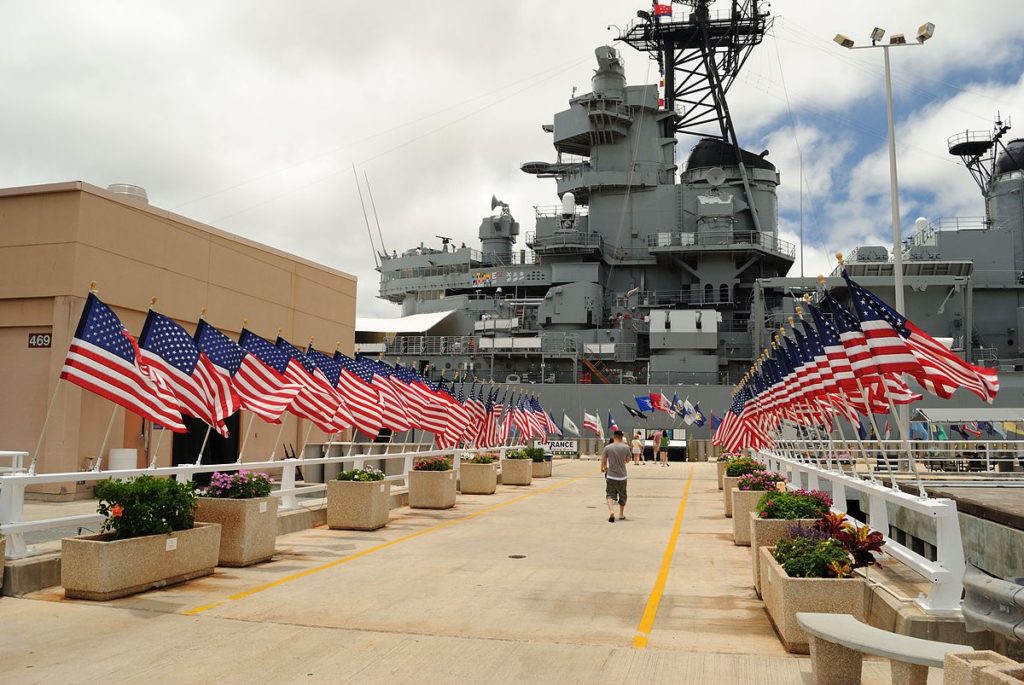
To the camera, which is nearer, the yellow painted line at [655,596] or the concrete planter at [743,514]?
the yellow painted line at [655,596]

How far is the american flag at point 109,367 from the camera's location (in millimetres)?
9789

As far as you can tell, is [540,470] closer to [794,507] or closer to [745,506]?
[745,506]

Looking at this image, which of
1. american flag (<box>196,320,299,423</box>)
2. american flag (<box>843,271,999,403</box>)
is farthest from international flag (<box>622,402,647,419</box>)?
american flag (<box>196,320,299,423</box>)

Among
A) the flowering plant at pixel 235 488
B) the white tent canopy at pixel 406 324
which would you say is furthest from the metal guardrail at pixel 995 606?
the white tent canopy at pixel 406 324

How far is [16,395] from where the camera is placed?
16766 millimetres

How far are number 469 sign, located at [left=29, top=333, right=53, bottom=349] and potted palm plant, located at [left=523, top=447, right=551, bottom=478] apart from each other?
15.6 meters

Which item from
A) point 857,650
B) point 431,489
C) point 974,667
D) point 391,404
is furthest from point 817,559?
point 391,404

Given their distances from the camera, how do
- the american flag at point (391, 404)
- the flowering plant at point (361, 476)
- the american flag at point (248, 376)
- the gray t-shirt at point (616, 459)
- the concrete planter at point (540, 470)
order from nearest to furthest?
the american flag at point (248, 376), the flowering plant at point (361, 476), the gray t-shirt at point (616, 459), the american flag at point (391, 404), the concrete planter at point (540, 470)

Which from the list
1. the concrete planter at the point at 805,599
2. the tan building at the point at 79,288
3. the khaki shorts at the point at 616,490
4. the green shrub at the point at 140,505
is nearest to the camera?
the concrete planter at the point at 805,599

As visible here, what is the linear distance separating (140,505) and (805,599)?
659 cm

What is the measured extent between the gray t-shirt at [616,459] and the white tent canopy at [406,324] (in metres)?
40.8

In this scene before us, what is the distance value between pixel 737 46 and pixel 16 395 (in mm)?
55600

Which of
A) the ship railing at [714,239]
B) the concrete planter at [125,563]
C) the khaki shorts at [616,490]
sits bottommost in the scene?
the concrete planter at [125,563]

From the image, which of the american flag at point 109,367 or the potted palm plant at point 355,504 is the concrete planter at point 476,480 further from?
the american flag at point 109,367
